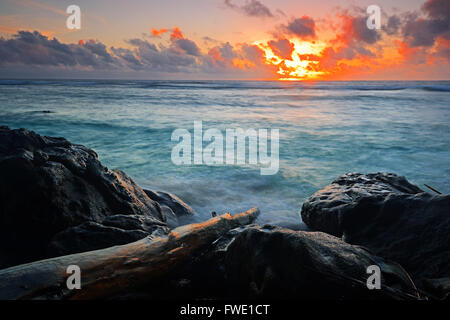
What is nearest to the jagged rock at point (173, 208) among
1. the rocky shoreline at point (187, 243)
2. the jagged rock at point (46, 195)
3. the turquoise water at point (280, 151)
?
the rocky shoreline at point (187, 243)

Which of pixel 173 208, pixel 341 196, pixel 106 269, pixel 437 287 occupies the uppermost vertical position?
pixel 341 196

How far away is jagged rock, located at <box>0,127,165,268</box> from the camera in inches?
123

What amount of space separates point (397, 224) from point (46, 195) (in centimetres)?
381

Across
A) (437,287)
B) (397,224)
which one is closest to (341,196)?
(397,224)

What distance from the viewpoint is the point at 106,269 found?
2.22 meters

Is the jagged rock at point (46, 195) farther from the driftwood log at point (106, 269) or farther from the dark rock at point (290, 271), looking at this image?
the dark rock at point (290, 271)

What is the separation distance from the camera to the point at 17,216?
317 cm

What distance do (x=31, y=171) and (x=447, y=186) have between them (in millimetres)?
8066

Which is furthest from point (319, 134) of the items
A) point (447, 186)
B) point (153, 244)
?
point (153, 244)

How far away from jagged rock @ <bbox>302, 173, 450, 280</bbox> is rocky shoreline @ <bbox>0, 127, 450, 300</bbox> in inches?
0.4

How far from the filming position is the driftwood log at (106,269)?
6.32ft

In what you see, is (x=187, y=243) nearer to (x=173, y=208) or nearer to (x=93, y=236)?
(x=93, y=236)

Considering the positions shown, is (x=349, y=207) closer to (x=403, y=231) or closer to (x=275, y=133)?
(x=403, y=231)
